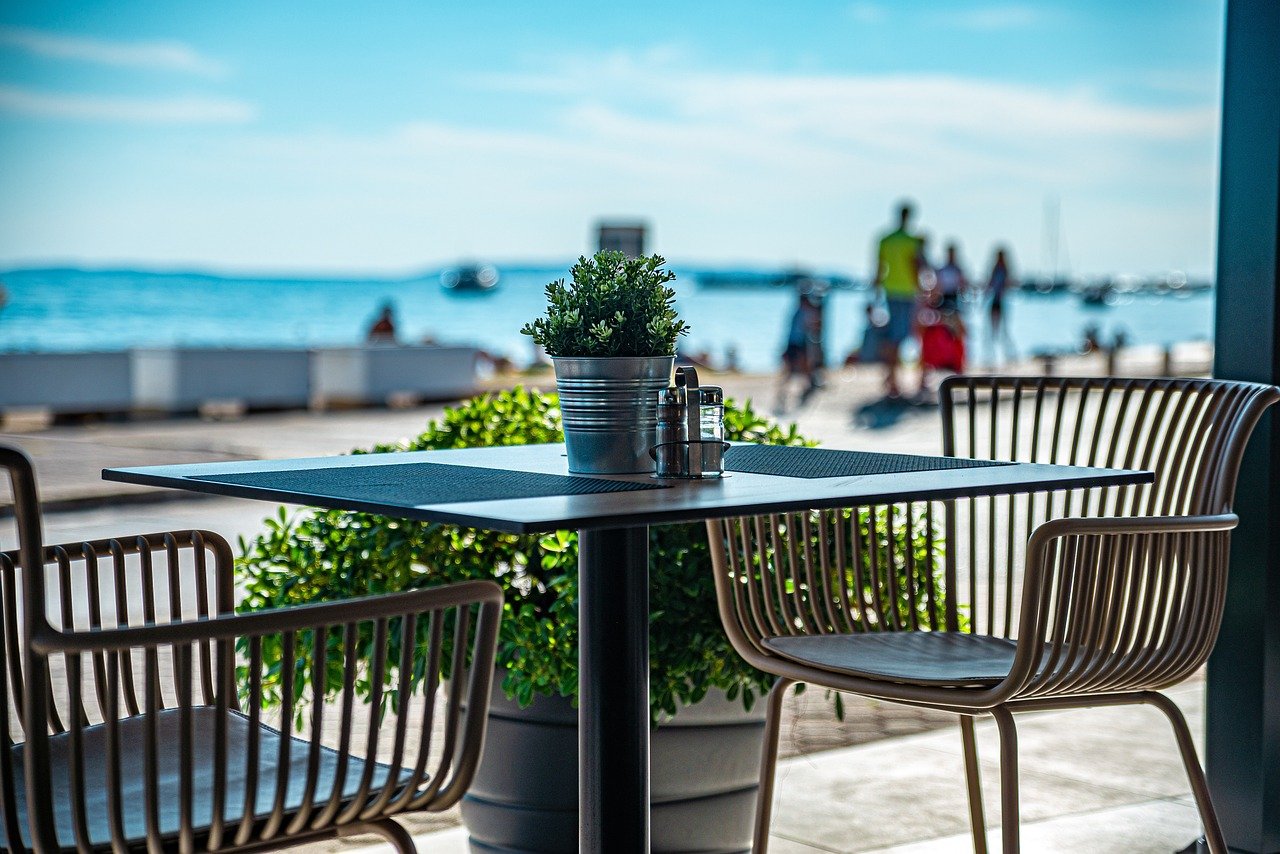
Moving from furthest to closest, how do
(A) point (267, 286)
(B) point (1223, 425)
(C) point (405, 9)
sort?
(A) point (267, 286), (C) point (405, 9), (B) point (1223, 425)

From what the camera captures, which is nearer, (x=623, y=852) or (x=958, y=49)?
(x=623, y=852)

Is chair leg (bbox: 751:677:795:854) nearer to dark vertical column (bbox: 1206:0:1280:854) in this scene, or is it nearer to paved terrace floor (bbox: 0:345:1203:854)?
paved terrace floor (bbox: 0:345:1203:854)

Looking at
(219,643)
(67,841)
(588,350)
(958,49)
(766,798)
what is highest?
(958,49)

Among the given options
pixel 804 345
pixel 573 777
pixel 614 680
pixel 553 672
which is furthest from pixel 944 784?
pixel 804 345

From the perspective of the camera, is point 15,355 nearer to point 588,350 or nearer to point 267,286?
point 588,350

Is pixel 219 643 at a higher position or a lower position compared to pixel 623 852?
higher

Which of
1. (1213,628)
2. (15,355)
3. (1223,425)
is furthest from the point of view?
(15,355)

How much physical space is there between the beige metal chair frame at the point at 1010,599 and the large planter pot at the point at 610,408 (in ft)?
1.43

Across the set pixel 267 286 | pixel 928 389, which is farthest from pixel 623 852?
pixel 267 286

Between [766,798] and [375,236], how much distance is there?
222 feet

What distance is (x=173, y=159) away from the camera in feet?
220

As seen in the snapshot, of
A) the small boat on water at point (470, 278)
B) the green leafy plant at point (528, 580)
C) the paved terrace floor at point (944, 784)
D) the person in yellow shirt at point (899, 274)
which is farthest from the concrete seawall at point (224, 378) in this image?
the small boat on water at point (470, 278)

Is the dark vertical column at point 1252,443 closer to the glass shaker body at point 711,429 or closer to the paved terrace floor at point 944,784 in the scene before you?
the paved terrace floor at point 944,784

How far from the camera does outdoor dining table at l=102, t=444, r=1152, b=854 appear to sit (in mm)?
1773
